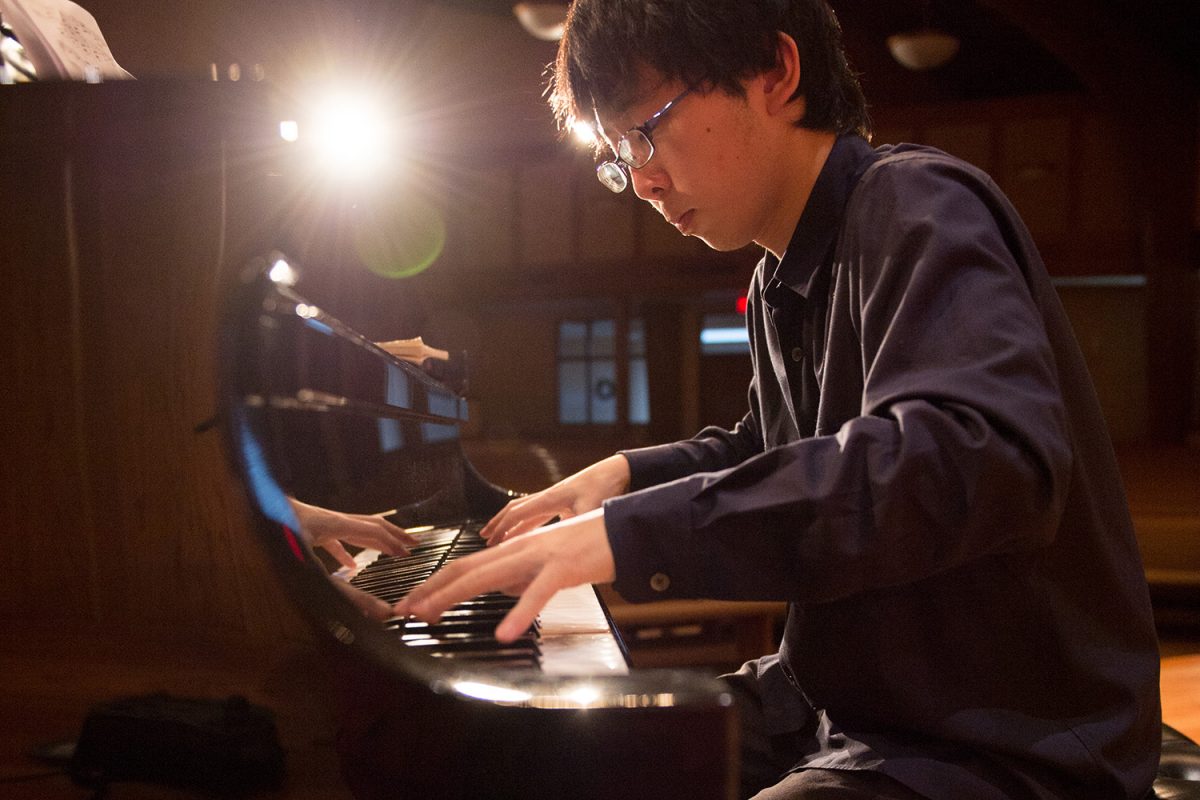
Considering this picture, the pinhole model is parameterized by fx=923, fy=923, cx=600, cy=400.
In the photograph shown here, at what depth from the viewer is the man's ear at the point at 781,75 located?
48.9 inches

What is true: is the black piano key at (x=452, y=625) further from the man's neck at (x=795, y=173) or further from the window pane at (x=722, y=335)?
the window pane at (x=722, y=335)

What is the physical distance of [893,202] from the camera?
3.24ft

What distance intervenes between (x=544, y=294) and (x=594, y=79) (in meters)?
10.3

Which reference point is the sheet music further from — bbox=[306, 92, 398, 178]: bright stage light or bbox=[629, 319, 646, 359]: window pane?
bbox=[629, 319, 646, 359]: window pane

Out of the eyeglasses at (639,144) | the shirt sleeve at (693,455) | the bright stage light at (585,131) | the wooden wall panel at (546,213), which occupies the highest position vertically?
the wooden wall panel at (546,213)

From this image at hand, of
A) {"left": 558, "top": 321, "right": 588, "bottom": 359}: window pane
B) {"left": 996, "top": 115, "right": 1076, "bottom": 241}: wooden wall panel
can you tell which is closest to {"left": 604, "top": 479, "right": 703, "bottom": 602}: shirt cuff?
{"left": 996, "top": 115, "right": 1076, "bottom": 241}: wooden wall panel

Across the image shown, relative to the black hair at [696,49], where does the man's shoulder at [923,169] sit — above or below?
below

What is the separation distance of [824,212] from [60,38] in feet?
3.80

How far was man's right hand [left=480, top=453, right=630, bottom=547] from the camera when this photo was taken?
1.39m

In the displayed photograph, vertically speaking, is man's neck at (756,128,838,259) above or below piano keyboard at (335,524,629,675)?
above

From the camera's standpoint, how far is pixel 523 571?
0.81 m

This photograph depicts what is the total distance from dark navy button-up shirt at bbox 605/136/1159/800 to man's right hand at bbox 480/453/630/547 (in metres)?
0.32

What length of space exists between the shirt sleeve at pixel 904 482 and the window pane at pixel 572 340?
41.7ft

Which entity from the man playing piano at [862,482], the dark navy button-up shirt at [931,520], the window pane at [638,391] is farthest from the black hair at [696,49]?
the window pane at [638,391]
